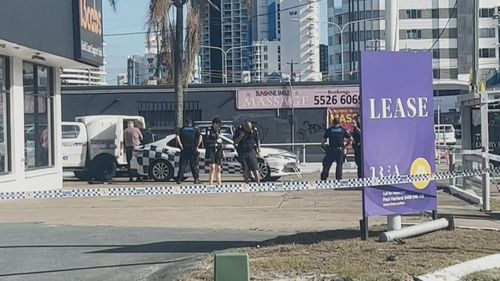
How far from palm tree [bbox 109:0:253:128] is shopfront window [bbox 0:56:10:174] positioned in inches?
372

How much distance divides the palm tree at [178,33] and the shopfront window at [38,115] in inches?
274

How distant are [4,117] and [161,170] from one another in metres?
5.86

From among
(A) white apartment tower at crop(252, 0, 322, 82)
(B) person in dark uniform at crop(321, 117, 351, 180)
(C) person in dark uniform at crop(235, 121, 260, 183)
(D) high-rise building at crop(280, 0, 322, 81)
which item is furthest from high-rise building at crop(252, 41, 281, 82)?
(C) person in dark uniform at crop(235, 121, 260, 183)

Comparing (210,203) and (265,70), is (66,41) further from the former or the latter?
(265,70)

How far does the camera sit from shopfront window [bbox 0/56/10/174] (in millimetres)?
17453

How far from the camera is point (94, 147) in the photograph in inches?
942

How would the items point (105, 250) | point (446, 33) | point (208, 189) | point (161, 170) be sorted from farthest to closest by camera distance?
point (446, 33)
point (161, 170)
point (105, 250)
point (208, 189)

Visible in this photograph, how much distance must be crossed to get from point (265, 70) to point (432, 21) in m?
29.0

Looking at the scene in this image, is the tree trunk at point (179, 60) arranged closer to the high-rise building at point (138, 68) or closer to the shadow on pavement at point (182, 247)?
the shadow on pavement at point (182, 247)

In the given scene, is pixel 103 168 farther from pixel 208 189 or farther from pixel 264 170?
pixel 208 189

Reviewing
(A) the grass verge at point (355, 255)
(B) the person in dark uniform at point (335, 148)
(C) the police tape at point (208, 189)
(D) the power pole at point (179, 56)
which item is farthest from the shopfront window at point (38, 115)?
(A) the grass verge at point (355, 255)

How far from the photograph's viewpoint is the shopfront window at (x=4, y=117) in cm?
1745

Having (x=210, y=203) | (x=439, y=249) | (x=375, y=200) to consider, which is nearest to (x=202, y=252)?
(x=375, y=200)

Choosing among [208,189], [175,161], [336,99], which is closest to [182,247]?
[208,189]
